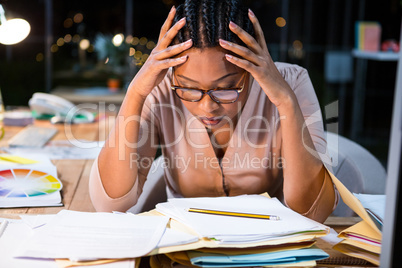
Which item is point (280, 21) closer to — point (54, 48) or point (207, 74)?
point (54, 48)

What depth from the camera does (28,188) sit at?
4.18 ft

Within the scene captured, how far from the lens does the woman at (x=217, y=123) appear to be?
113 cm

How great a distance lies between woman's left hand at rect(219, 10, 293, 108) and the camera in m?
1.09

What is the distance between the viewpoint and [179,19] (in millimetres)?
1213

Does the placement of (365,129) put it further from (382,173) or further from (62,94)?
(382,173)

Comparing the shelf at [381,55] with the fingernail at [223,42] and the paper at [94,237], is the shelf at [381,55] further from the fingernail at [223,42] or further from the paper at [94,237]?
the paper at [94,237]

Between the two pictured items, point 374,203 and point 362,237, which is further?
point 374,203

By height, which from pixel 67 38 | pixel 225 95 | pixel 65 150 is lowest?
pixel 65 150

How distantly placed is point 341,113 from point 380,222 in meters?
5.62

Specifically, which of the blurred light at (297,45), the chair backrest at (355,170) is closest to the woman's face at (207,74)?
the chair backrest at (355,170)

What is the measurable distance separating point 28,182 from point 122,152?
0.98 ft

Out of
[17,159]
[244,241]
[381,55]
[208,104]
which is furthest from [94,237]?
[381,55]

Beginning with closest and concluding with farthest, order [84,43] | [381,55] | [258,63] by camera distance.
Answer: [258,63] < [381,55] < [84,43]

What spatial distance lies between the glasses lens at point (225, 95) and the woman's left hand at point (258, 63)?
0.24 feet
